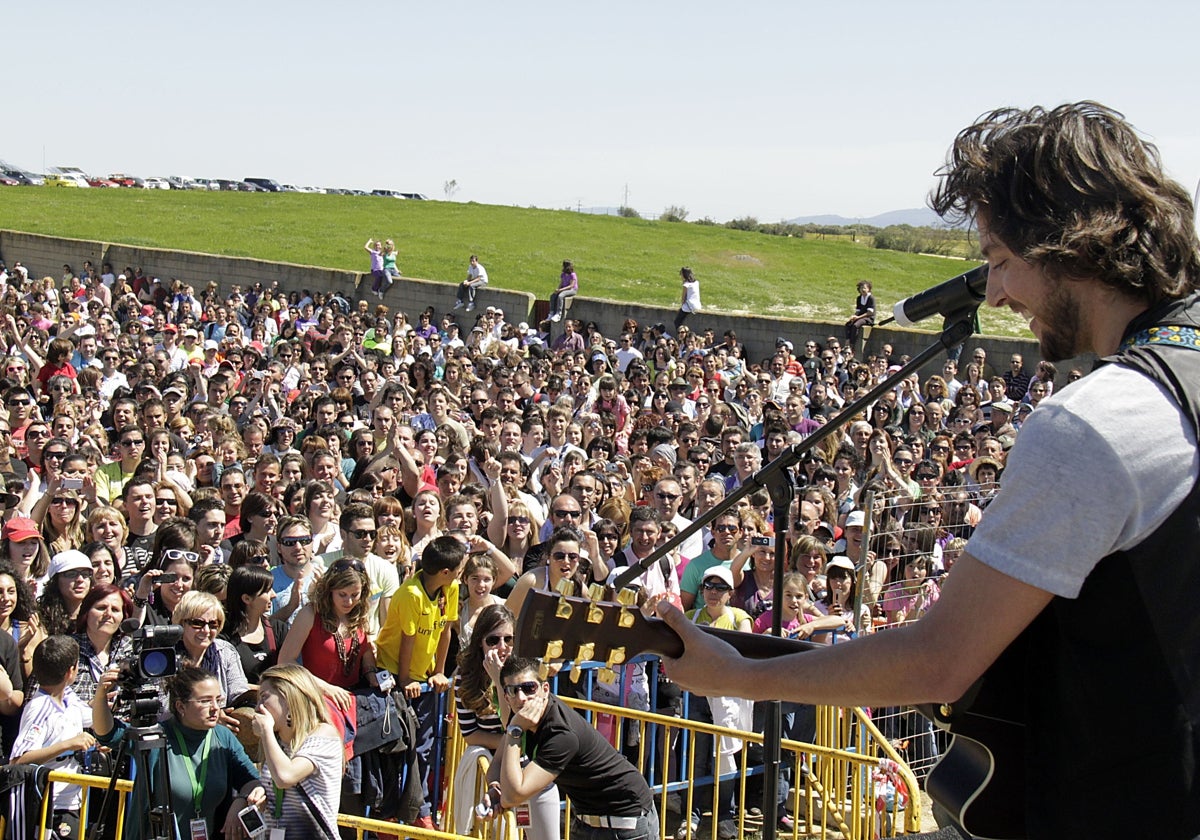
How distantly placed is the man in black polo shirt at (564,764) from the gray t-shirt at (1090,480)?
3584 mm

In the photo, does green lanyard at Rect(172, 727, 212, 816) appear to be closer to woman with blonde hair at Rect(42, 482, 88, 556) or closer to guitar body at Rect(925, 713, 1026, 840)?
woman with blonde hair at Rect(42, 482, 88, 556)

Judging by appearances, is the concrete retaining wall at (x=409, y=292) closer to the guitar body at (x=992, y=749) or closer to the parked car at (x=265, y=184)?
the guitar body at (x=992, y=749)

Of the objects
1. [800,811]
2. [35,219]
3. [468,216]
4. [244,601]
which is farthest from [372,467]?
[468,216]

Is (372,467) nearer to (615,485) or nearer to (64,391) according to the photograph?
(615,485)

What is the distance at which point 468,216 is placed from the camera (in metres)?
53.3

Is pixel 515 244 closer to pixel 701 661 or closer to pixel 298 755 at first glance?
pixel 298 755

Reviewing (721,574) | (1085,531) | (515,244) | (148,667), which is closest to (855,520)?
(721,574)

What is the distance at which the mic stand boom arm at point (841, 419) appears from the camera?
2.89m

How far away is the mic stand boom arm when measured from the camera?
2.89m

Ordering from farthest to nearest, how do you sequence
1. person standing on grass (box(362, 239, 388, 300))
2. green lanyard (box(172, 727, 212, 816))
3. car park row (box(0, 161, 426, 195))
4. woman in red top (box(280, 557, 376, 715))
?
car park row (box(0, 161, 426, 195))
person standing on grass (box(362, 239, 388, 300))
woman in red top (box(280, 557, 376, 715))
green lanyard (box(172, 727, 212, 816))

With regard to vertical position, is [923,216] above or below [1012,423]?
above

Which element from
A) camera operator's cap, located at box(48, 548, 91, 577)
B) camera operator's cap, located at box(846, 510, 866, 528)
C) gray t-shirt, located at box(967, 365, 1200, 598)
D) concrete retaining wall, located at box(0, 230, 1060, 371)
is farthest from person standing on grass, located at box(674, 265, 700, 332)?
gray t-shirt, located at box(967, 365, 1200, 598)

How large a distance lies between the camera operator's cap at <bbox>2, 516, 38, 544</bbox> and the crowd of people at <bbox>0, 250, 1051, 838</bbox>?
0.05 metres

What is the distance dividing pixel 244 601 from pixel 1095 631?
5.38 m
